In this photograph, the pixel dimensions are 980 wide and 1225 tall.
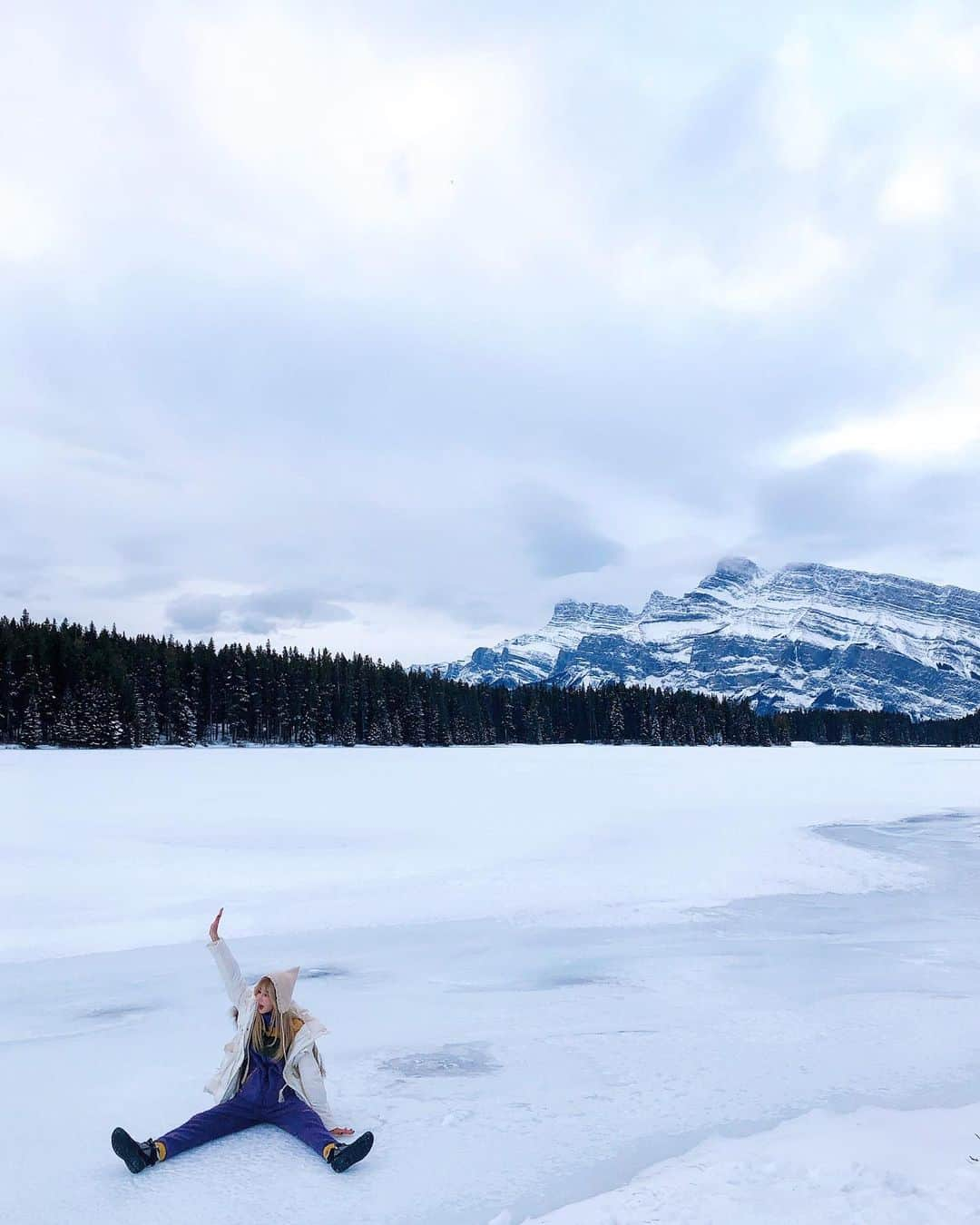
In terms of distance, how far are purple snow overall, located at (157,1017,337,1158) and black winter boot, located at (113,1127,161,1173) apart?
0.12 metres

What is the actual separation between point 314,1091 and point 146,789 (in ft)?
91.0

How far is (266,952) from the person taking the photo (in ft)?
36.3

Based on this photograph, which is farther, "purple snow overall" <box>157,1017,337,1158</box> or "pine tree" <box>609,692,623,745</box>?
"pine tree" <box>609,692,623,745</box>

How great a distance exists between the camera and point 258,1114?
6.05m

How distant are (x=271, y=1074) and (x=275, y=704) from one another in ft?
307

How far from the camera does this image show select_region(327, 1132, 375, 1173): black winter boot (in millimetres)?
5434

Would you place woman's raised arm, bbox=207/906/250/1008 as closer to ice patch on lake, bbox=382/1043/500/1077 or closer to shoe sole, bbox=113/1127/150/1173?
shoe sole, bbox=113/1127/150/1173

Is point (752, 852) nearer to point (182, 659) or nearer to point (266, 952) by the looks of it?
point (266, 952)

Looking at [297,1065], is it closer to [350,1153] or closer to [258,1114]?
[258,1114]

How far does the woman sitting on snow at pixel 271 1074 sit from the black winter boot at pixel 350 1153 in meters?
0.27

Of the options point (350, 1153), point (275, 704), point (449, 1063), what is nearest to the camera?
point (350, 1153)

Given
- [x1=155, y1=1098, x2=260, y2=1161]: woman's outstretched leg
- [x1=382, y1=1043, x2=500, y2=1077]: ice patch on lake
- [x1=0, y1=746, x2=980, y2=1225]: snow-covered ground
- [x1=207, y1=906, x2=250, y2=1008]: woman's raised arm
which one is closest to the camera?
[x1=0, y1=746, x2=980, y2=1225]: snow-covered ground

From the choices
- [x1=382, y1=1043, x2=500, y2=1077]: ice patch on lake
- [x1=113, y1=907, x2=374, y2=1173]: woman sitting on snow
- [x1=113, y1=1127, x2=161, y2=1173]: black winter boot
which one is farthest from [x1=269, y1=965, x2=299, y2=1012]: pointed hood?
[x1=382, y1=1043, x2=500, y2=1077]: ice patch on lake

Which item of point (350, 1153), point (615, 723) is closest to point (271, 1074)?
point (350, 1153)
